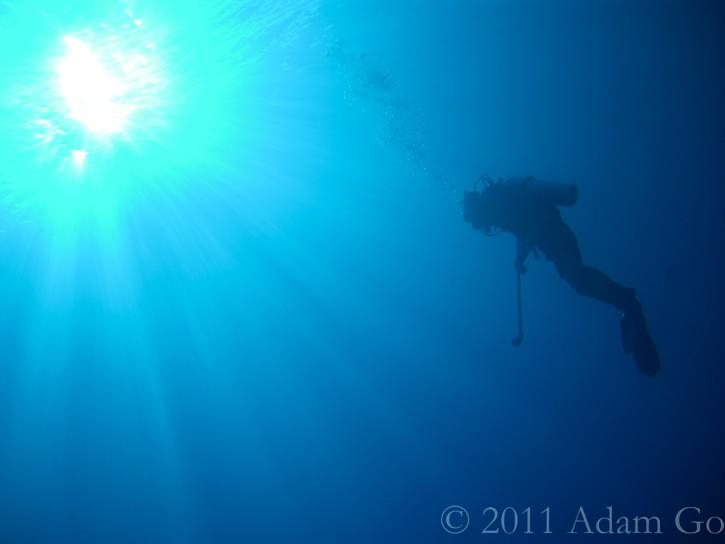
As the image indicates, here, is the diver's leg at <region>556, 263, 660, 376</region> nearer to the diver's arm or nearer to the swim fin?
the swim fin

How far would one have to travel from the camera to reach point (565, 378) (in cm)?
3516

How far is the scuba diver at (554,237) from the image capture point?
6.08 metres

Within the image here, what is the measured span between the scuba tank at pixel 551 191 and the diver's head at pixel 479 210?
59 centimetres

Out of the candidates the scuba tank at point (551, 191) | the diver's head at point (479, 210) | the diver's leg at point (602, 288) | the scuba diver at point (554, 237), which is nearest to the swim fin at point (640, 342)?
the scuba diver at point (554, 237)

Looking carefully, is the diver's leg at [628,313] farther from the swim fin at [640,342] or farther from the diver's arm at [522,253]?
the diver's arm at [522,253]

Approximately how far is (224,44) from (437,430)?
100 feet

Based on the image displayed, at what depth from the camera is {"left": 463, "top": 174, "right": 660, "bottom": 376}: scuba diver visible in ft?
20.0

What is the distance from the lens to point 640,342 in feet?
19.8

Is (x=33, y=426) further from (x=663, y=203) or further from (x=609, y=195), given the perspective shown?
(x=663, y=203)

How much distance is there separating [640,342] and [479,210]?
9.81 ft

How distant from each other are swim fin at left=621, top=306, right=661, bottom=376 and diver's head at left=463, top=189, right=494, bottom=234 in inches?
94.4

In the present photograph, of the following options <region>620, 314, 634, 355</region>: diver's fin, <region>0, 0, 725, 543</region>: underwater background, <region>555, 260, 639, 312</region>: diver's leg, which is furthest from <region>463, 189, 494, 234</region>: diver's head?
<region>0, 0, 725, 543</region>: underwater background

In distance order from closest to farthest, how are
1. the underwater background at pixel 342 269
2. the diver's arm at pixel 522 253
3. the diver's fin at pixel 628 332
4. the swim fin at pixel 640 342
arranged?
the swim fin at pixel 640 342 < the diver's fin at pixel 628 332 < the diver's arm at pixel 522 253 < the underwater background at pixel 342 269

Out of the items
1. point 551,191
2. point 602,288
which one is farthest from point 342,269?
point 602,288
